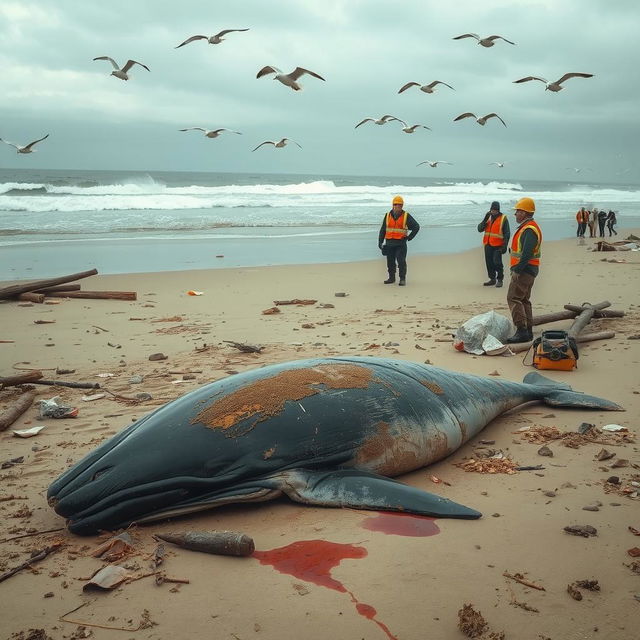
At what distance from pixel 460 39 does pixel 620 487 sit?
16.6 metres

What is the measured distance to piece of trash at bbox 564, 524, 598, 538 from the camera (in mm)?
3752

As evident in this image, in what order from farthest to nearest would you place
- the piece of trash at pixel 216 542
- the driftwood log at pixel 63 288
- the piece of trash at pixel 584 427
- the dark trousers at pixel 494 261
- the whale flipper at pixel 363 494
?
1. the dark trousers at pixel 494 261
2. the driftwood log at pixel 63 288
3. the piece of trash at pixel 584 427
4. the whale flipper at pixel 363 494
5. the piece of trash at pixel 216 542

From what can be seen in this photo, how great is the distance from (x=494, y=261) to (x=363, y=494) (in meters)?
11.6

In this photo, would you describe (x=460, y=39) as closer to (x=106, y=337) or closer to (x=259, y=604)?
(x=106, y=337)

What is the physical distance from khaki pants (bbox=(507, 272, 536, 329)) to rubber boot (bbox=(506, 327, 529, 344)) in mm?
57

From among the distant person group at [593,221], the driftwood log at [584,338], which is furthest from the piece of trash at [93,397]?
the distant person group at [593,221]

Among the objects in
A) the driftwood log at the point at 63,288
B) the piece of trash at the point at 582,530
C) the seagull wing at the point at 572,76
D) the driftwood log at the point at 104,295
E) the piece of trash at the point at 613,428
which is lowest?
the piece of trash at the point at 582,530

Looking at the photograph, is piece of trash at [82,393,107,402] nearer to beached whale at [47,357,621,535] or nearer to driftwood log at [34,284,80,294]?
beached whale at [47,357,621,535]

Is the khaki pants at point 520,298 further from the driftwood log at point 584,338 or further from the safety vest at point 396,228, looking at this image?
the safety vest at point 396,228

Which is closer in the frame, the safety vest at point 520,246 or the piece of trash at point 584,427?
the piece of trash at point 584,427

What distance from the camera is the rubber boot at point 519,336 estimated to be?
8922mm

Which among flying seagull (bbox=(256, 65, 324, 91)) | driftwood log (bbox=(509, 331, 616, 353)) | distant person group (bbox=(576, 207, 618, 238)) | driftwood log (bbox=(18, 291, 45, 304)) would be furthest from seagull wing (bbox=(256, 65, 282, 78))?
distant person group (bbox=(576, 207, 618, 238))

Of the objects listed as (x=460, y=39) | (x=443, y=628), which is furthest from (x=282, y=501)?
(x=460, y=39)

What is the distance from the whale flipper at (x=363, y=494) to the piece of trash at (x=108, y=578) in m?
1.00
